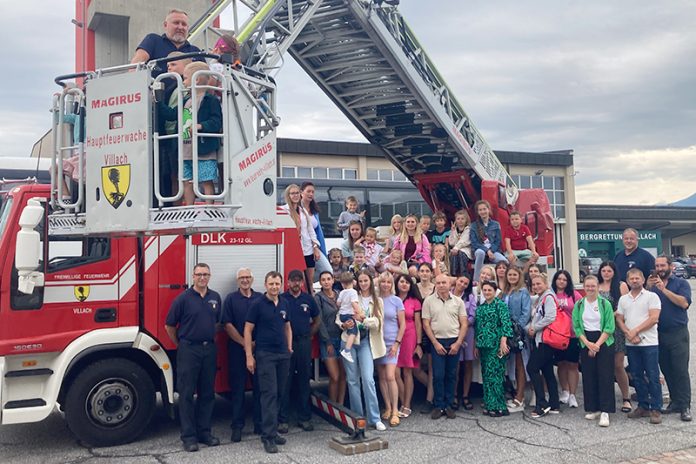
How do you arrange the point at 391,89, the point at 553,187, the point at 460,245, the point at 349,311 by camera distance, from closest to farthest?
the point at 349,311 < the point at 460,245 < the point at 391,89 < the point at 553,187

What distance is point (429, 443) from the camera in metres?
6.67

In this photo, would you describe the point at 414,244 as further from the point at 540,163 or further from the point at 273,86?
the point at 540,163

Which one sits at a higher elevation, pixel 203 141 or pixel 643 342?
pixel 203 141

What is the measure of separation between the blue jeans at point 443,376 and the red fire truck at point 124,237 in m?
2.05

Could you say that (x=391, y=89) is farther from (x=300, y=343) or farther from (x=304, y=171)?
(x=304, y=171)

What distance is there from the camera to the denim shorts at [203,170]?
5.32 m

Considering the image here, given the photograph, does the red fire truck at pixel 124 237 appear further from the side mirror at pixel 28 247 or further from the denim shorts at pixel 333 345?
Result: the denim shorts at pixel 333 345

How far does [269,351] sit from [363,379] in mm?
1240

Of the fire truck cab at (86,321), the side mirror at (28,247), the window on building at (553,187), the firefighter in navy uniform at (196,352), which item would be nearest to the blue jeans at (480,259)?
the fire truck cab at (86,321)

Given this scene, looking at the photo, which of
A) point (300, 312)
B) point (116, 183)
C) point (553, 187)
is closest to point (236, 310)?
point (300, 312)

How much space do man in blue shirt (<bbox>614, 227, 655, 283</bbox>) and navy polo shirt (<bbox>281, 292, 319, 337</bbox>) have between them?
166 inches

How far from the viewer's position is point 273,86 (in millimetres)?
6148

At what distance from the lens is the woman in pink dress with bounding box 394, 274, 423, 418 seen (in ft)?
25.6

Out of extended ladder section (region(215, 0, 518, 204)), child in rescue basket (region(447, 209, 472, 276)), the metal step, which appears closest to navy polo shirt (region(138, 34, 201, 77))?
the metal step
